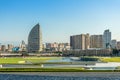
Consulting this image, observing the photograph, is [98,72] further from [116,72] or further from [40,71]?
[40,71]

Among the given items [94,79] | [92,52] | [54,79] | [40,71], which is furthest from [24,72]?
[92,52]

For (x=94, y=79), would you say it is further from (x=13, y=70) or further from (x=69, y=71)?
(x=13, y=70)

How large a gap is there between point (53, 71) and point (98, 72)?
5302 mm

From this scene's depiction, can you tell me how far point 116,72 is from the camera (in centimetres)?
3512

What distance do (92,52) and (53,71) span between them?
162m

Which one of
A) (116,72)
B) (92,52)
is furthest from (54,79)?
(92,52)

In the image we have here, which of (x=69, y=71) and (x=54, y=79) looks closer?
(x=54, y=79)

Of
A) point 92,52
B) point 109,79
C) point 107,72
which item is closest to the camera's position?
point 109,79

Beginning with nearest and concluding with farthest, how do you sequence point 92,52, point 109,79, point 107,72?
point 109,79 → point 107,72 → point 92,52

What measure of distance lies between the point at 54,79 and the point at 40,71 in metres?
8.08

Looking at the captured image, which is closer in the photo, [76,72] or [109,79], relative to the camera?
[109,79]

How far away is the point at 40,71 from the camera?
118ft

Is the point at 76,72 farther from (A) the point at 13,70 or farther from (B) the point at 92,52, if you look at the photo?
(B) the point at 92,52

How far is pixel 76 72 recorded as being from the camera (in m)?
35.2
